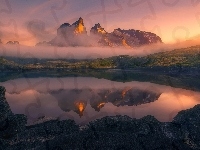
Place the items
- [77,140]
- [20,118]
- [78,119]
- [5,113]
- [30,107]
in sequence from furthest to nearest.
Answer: [30,107]
[78,119]
[20,118]
[5,113]
[77,140]

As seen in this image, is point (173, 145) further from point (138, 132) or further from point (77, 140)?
point (77, 140)

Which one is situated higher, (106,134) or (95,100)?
(106,134)

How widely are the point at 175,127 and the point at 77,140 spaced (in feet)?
19.8

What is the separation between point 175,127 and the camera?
579 inches

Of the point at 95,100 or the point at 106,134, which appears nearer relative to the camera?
the point at 106,134

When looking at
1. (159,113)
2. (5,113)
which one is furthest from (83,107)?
(5,113)

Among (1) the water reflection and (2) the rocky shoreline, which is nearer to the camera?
(2) the rocky shoreline

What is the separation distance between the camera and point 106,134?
12.9m

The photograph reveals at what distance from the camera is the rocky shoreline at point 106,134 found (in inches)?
484

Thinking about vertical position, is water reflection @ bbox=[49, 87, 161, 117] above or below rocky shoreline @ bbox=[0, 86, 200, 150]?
below

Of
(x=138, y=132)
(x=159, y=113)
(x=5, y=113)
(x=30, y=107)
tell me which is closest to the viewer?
(x=138, y=132)

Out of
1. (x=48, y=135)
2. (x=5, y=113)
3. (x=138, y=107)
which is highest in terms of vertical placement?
(x=5, y=113)

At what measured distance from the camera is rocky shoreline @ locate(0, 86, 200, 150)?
12.3 metres

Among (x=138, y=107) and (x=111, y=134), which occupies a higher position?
(x=111, y=134)
